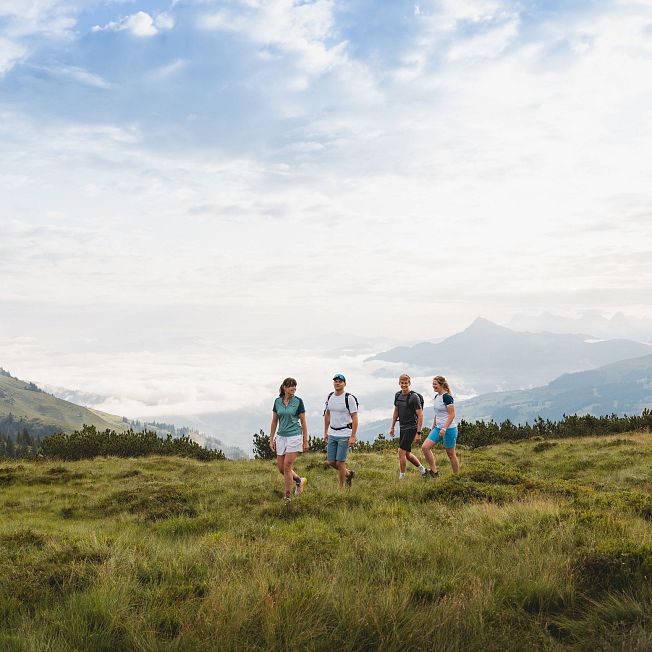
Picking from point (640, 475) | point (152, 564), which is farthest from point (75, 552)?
point (640, 475)

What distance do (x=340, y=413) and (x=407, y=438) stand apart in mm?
2371

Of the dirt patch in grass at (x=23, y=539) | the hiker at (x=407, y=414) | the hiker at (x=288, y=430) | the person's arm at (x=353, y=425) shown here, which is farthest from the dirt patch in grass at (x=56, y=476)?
the hiker at (x=407, y=414)

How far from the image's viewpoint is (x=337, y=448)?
1222 cm

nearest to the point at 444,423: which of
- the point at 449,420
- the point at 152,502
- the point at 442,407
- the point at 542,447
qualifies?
the point at 449,420

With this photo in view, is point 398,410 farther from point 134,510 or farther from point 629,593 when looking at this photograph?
point 629,593

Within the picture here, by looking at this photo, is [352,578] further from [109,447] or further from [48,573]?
[109,447]

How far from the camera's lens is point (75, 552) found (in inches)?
257

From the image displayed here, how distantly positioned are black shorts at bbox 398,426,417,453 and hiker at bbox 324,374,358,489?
190 centimetres

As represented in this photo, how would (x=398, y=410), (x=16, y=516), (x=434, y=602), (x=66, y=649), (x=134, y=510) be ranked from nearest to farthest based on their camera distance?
(x=66, y=649) → (x=434, y=602) → (x=134, y=510) → (x=16, y=516) → (x=398, y=410)

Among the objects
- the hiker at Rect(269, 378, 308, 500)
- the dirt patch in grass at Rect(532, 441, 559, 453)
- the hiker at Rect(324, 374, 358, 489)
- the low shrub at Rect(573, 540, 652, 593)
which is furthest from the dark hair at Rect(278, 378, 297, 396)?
the dirt patch in grass at Rect(532, 441, 559, 453)

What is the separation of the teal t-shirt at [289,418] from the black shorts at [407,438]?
11.5 feet

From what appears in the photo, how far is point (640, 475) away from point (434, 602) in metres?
12.5

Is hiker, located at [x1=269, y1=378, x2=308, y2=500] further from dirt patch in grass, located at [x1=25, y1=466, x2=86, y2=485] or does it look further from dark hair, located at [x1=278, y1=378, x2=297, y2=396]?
dirt patch in grass, located at [x1=25, y1=466, x2=86, y2=485]

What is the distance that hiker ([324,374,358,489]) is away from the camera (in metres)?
11.9
